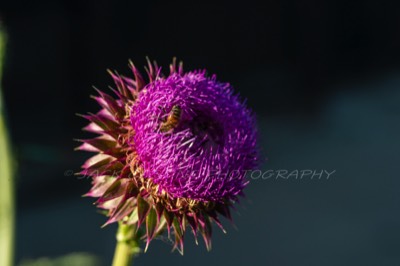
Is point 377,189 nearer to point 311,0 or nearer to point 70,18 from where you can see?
point 311,0

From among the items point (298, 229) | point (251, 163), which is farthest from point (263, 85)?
point (251, 163)

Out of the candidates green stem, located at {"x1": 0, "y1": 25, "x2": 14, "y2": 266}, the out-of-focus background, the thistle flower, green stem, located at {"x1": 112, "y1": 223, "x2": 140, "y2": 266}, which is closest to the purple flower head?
the thistle flower

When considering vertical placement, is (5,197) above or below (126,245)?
above

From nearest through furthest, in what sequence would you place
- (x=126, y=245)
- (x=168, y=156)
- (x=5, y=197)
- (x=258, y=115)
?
(x=168, y=156)
(x=126, y=245)
(x=5, y=197)
(x=258, y=115)

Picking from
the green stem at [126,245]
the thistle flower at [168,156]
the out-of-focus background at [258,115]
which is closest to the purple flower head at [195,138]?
the thistle flower at [168,156]

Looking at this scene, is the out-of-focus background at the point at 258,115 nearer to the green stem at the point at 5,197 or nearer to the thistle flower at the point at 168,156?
the green stem at the point at 5,197

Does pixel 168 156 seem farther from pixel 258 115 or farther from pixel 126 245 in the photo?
pixel 258 115

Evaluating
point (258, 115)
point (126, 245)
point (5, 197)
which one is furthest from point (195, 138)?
point (258, 115)
